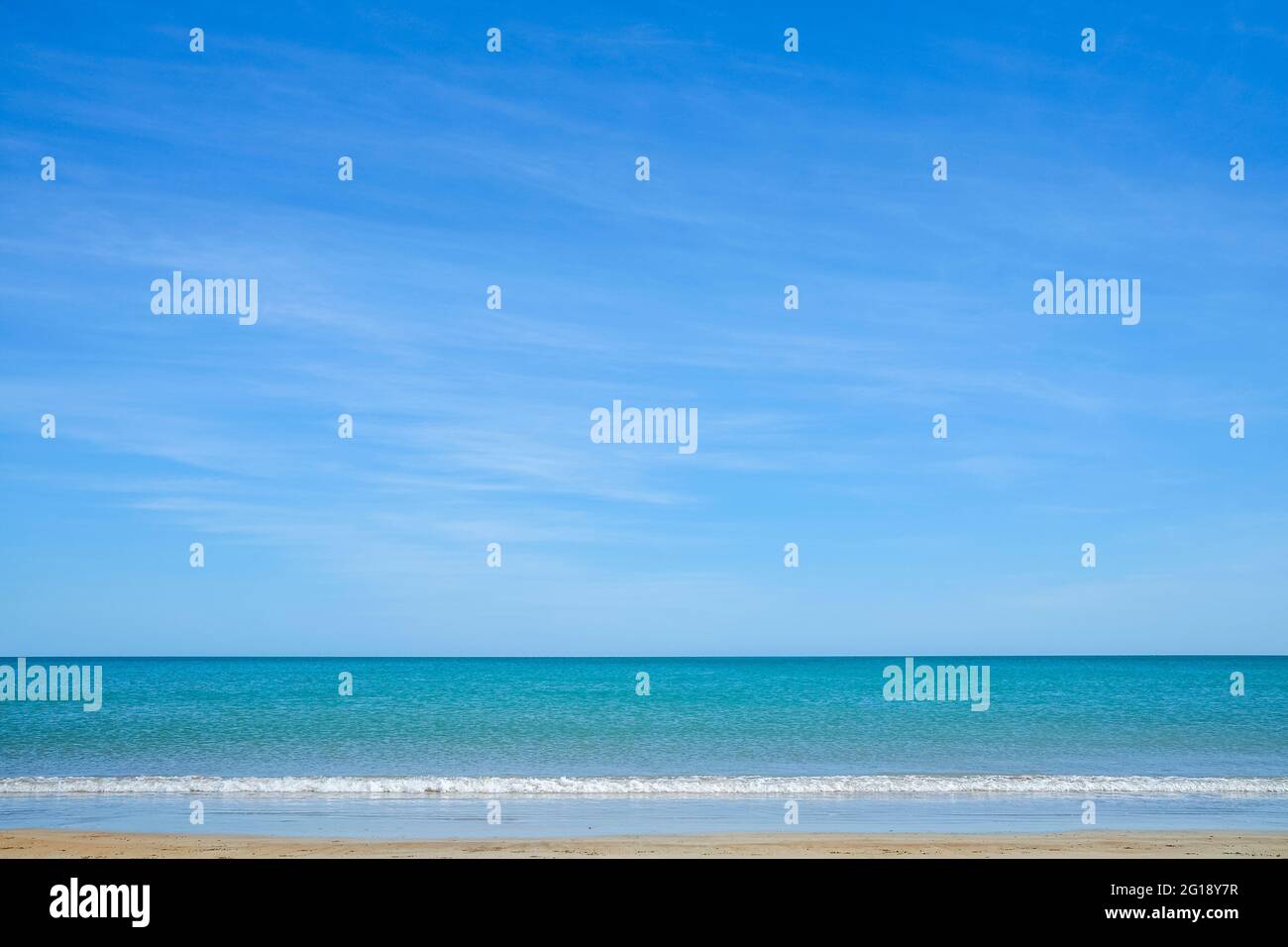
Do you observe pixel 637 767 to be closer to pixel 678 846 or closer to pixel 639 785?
pixel 639 785

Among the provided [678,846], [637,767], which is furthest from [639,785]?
[678,846]

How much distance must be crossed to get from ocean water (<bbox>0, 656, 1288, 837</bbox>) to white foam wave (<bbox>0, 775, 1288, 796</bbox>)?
0.24 ft

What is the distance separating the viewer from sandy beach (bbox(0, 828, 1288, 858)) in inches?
554

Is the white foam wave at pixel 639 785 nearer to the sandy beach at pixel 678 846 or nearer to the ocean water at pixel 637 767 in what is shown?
the ocean water at pixel 637 767

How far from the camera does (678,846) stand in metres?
14.8

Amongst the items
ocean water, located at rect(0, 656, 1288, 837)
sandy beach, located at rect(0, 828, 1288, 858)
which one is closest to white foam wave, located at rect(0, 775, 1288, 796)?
ocean water, located at rect(0, 656, 1288, 837)

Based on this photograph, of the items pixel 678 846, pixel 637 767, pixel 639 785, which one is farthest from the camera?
pixel 637 767

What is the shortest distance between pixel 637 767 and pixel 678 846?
10.4m

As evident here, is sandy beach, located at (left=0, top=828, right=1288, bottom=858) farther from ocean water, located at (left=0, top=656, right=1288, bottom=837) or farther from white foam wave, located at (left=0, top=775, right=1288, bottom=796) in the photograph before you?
white foam wave, located at (left=0, top=775, right=1288, bottom=796)

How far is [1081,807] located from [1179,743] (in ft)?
43.8

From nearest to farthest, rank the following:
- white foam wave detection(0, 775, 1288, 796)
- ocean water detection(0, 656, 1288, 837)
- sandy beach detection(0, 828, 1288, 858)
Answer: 1. sandy beach detection(0, 828, 1288, 858)
2. ocean water detection(0, 656, 1288, 837)
3. white foam wave detection(0, 775, 1288, 796)

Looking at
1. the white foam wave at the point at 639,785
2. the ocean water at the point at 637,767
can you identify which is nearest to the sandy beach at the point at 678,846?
the ocean water at the point at 637,767
